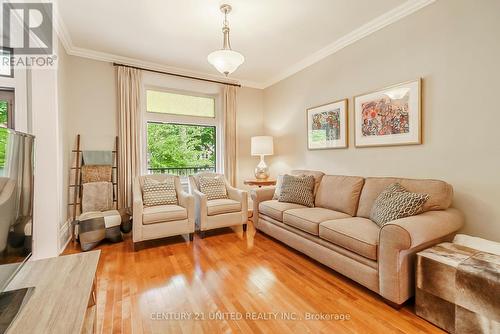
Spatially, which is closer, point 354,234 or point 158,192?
point 354,234

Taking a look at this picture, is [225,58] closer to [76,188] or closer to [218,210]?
[218,210]

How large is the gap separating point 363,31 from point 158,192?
3331 mm

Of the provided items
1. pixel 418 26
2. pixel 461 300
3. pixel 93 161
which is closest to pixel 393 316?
pixel 461 300

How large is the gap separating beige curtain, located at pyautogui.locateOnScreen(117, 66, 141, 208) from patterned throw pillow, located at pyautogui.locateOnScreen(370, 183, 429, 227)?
10.7 ft

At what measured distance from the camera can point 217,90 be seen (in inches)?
167

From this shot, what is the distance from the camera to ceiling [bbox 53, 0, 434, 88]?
2287 mm

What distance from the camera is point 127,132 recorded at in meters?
3.42

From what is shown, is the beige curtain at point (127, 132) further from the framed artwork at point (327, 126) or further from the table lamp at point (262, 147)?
the framed artwork at point (327, 126)

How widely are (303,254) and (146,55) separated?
353cm

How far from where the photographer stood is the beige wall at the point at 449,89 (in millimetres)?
1841

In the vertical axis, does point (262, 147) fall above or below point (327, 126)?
below

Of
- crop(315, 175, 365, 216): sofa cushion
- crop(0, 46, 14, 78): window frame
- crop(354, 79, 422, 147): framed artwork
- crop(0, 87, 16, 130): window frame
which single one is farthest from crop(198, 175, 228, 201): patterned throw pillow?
crop(0, 46, 14, 78): window frame

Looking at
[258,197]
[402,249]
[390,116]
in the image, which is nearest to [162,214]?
[258,197]

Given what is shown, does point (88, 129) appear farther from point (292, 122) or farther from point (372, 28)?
point (372, 28)
